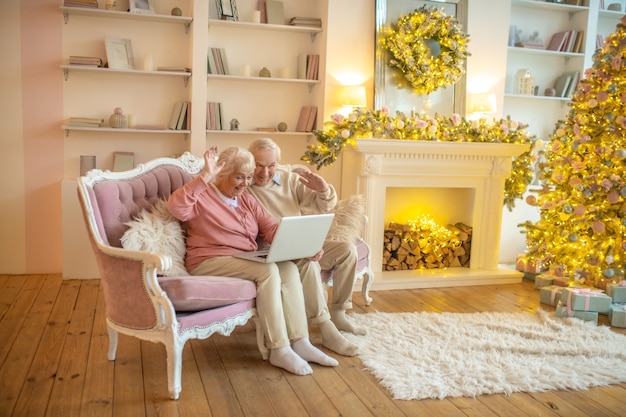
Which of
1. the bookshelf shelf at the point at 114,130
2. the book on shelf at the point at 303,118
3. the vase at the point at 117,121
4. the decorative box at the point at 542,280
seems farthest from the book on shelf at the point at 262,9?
the decorative box at the point at 542,280

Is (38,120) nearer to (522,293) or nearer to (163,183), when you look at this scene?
(163,183)

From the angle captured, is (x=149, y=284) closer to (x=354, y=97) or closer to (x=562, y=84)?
(x=354, y=97)

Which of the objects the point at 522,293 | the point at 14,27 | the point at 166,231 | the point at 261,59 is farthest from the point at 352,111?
the point at 14,27

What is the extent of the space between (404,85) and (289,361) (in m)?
2.83

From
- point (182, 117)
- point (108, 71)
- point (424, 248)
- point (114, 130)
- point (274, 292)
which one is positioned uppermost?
point (108, 71)

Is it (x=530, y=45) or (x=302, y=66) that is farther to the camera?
(x=530, y=45)

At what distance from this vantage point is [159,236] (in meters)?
2.75

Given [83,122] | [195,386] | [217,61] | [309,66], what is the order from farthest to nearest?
[309,66] < [217,61] < [83,122] < [195,386]

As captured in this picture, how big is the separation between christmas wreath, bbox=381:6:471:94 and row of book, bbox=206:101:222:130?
141 centimetres

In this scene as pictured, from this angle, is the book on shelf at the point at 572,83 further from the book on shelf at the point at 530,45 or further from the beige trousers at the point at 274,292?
the beige trousers at the point at 274,292

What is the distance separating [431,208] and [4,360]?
11.3 ft

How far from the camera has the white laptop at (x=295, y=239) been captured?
8.57 feet

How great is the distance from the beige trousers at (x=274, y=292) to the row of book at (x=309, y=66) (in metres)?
2.38

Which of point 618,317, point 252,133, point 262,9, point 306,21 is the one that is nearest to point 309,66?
point 306,21
